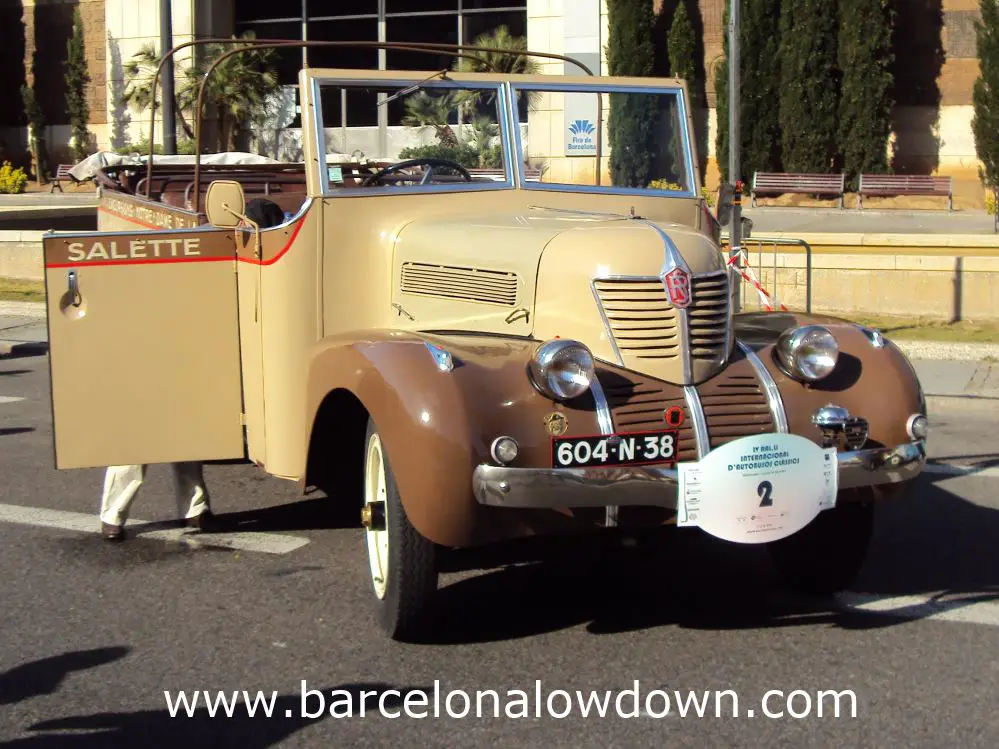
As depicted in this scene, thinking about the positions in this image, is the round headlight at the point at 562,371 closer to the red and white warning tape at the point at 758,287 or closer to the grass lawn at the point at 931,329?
the red and white warning tape at the point at 758,287

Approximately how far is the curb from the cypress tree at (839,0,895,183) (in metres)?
22.5

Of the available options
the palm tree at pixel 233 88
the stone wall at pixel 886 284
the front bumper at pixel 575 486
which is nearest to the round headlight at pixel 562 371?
the front bumper at pixel 575 486

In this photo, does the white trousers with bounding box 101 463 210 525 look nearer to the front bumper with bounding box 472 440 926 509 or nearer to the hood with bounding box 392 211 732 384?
the hood with bounding box 392 211 732 384

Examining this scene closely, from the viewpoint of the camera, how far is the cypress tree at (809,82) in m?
30.2

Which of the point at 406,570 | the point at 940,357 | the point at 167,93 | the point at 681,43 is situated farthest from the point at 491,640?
the point at 681,43

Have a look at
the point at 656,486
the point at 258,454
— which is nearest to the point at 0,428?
the point at 258,454

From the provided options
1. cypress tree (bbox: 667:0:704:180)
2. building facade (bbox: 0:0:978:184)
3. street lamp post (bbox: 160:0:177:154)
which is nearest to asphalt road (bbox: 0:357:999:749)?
street lamp post (bbox: 160:0:177:154)

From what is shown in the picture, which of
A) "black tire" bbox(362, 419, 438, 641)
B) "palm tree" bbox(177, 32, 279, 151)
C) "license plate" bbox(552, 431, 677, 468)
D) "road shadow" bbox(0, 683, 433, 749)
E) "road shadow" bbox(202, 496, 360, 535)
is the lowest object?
"road shadow" bbox(202, 496, 360, 535)

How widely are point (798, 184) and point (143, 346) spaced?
1054 inches

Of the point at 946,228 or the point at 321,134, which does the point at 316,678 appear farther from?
the point at 946,228

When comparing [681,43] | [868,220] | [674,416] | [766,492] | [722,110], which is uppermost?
[681,43]

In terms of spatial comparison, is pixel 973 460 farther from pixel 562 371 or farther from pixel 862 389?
pixel 562 371

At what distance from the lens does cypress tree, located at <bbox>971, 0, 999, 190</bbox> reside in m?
28.6

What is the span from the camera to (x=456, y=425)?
4227mm
